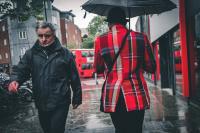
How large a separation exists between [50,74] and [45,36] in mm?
450

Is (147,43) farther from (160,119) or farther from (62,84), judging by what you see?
(160,119)

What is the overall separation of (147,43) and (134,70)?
0.32 metres

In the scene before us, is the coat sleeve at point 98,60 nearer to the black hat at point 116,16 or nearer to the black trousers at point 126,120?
the black hat at point 116,16

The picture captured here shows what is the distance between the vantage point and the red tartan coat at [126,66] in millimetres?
3162

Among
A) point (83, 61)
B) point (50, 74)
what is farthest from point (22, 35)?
point (50, 74)

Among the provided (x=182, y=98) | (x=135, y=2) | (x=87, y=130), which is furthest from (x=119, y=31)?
(x=182, y=98)

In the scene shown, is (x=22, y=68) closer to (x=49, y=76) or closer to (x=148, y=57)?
(x=49, y=76)

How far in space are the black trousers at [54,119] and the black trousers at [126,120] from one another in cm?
86

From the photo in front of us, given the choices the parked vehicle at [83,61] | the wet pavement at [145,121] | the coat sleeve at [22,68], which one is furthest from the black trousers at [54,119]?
the parked vehicle at [83,61]

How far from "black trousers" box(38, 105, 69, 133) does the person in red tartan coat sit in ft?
2.50

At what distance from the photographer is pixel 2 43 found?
62812 millimetres

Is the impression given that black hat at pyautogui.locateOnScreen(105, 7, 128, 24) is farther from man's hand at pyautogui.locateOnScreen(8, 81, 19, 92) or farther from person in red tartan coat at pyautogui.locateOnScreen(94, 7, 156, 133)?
man's hand at pyautogui.locateOnScreen(8, 81, 19, 92)

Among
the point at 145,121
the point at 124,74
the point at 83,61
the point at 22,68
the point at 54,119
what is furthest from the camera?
the point at 83,61

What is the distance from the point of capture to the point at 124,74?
3160 millimetres
